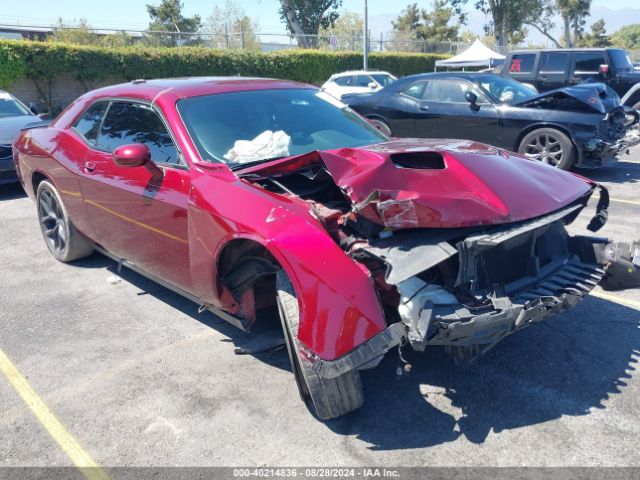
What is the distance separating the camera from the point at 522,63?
13.8 m

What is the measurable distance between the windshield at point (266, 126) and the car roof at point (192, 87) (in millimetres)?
74

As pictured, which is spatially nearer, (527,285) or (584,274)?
(527,285)

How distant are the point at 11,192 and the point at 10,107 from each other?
1690 millimetres

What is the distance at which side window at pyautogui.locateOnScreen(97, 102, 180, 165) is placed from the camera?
3.74 m

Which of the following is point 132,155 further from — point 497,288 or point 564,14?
point 564,14

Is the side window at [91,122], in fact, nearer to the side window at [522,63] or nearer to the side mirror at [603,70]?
the side window at [522,63]

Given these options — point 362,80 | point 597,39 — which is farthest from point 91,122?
point 597,39

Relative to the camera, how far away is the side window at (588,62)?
13.1 meters

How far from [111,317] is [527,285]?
2.99m

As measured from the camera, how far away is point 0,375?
3494mm

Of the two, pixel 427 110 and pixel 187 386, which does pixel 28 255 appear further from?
pixel 427 110

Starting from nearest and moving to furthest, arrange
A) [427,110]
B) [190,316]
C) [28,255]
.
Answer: [190,316] → [28,255] → [427,110]

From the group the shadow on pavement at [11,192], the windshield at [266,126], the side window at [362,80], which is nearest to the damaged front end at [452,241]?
the windshield at [266,126]

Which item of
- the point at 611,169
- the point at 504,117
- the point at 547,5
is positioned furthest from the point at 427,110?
the point at 547,5
